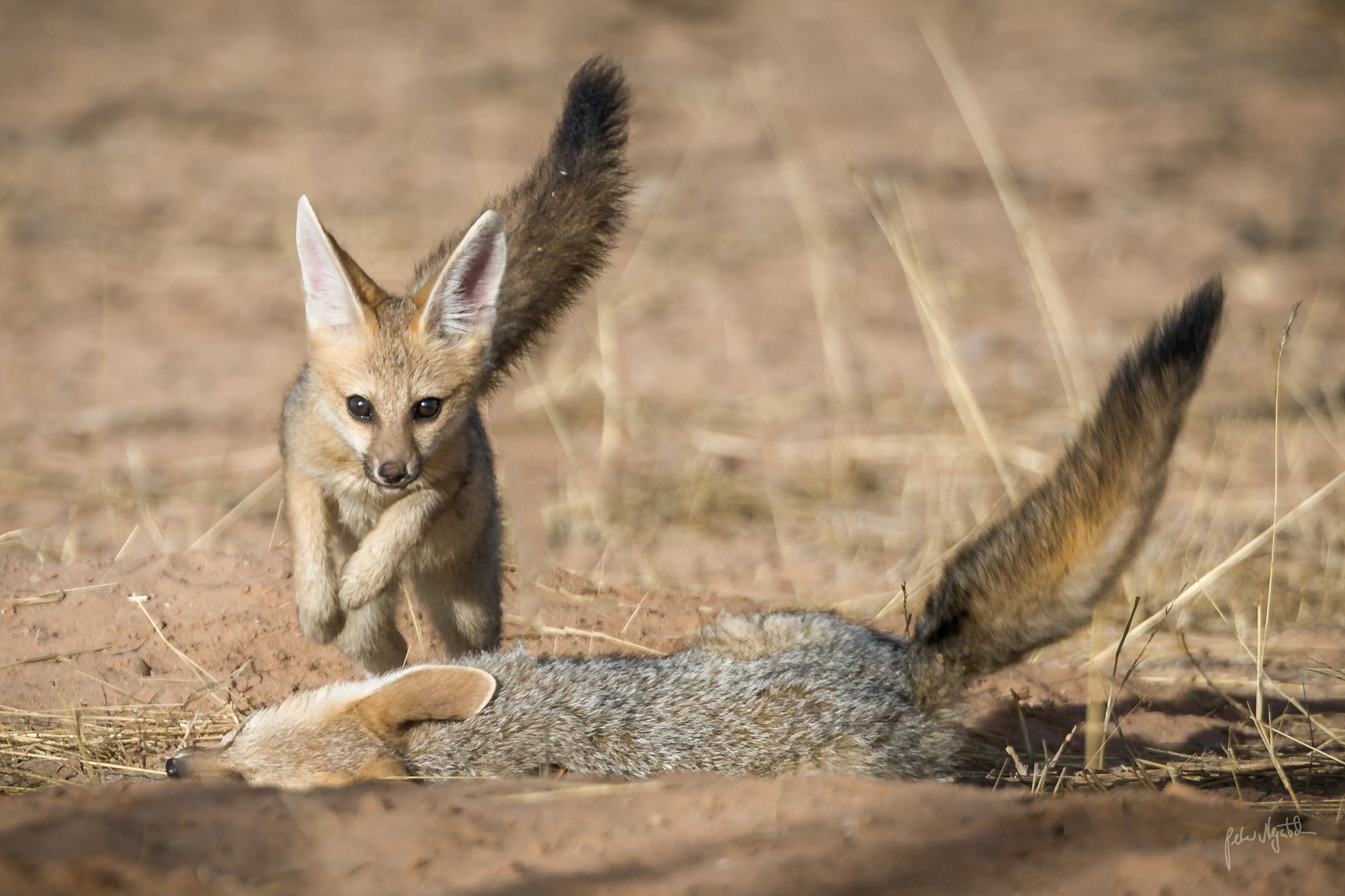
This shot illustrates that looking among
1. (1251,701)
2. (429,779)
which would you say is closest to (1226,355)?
(1251,701)

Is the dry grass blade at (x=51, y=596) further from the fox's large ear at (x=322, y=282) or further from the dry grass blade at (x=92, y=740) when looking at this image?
the fox's large ear at (x=322, y=282)

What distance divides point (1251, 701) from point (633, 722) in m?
2.47

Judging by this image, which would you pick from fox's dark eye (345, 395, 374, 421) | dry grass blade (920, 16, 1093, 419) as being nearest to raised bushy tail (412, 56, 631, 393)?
fox's dark eye (345, 395, 374, 421)

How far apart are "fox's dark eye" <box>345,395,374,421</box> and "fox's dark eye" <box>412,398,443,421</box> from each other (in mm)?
140

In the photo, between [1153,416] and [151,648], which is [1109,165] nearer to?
[1153,416]

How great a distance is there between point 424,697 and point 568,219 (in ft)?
6.34

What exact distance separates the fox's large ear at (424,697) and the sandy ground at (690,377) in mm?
399

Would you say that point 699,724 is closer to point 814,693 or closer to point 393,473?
point 814,693

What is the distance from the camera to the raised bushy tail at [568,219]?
443 cm

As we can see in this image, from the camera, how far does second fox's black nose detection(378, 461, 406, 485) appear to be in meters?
3.89

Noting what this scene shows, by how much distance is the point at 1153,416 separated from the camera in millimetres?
3262

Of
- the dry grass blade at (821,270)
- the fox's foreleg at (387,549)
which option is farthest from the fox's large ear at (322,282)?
the dry grass blade at (821,270)

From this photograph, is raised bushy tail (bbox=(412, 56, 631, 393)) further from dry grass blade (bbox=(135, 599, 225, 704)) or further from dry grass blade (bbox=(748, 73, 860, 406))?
dry grass blade (bbox=(748, 73, 860, 406))

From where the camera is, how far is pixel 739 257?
35.2ft
